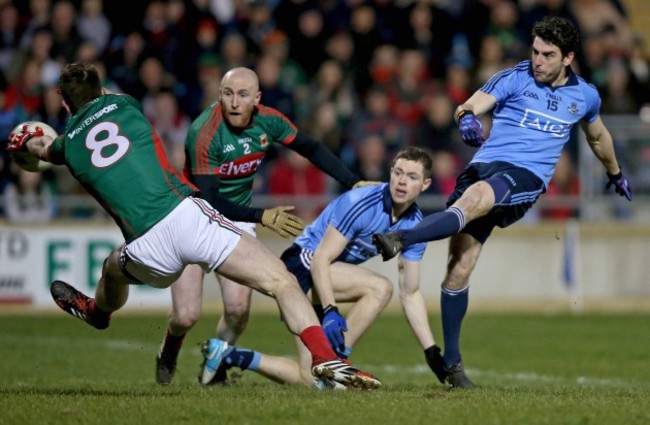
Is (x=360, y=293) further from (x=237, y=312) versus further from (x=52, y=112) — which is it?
(x=52, y=112)

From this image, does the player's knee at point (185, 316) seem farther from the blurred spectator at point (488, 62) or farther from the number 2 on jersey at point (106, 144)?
the blurred spectator at point (488, 62)

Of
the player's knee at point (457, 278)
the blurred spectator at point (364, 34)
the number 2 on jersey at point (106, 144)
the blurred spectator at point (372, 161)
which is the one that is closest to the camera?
the number 2 on jersey at point (106, 144)

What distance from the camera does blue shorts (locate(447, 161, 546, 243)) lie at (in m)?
8.98

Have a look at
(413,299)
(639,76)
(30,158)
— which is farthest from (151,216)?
(639,76)

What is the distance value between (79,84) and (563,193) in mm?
10256

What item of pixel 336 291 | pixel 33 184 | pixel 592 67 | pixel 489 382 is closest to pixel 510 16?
pixel 592 67

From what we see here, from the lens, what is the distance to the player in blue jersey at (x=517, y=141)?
909 cm

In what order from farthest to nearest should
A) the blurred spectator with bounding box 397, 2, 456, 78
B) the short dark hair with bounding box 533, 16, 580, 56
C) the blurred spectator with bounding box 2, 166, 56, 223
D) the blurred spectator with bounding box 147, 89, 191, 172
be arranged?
the blurred spectator with bounding box 397, 2, 456, 78, the blurred spectator with bounding box 147, 89, 191, 172, the blurred spectator with bounding box 2, 166, 56, 223, the short dark hair with bounding box 533, 16, 580, 56

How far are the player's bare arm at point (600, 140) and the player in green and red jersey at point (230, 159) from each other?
1.85 meters

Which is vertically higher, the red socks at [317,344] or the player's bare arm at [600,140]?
the player's bare arm at [600,140]

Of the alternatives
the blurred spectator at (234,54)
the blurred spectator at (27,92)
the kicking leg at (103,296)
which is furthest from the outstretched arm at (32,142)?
the blurred spectator at (234,54)

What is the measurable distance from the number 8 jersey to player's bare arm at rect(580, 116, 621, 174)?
3434 mm

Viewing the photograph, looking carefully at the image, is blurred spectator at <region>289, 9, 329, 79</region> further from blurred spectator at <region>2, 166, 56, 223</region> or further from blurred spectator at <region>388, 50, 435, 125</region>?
blurred spectator at <region>2, 166, 56, 223</region>

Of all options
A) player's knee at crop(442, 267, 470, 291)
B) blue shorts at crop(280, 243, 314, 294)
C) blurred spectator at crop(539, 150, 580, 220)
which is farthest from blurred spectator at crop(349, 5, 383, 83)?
player's knee at crop(442, 267, 470, 291)
